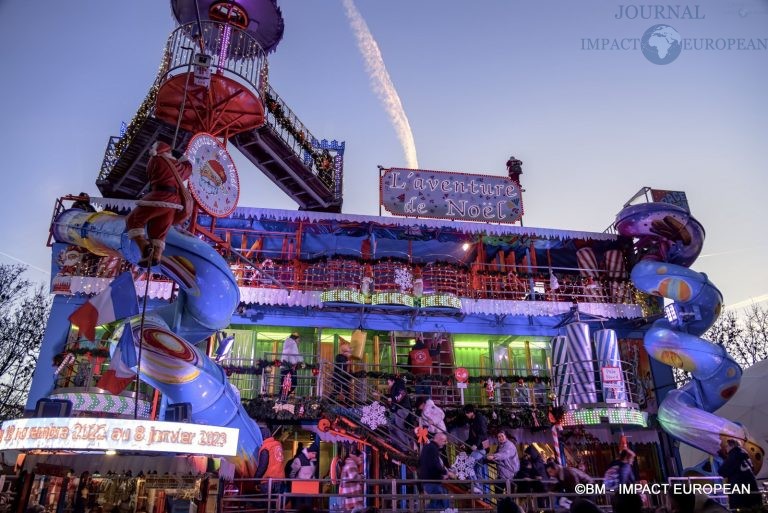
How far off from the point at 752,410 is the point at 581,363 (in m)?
14.3

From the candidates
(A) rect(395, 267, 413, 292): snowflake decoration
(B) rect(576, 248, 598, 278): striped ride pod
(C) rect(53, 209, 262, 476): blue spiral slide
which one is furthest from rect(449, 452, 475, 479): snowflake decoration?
(B) rect(576, 248, 598, 278): striped ride pod

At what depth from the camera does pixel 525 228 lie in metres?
19.3

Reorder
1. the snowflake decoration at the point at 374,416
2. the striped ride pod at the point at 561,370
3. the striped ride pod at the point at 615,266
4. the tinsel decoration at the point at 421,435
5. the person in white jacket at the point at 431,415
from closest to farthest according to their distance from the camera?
the tinsel decoration at the point at 421,435
the snowflake decoration at the point at 374,416
the person in white jacket at the point at 431,415
the striped ride pod at the point at 561,370
the striped ride pod at the point at 615,266

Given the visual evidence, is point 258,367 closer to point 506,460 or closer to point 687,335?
point 506,460

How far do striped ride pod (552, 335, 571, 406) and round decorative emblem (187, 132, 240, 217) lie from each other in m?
11.6

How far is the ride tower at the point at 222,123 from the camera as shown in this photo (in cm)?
1147

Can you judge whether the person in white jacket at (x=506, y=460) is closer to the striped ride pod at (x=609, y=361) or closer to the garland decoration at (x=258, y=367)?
the striped ride pod at (x=609, y=361)

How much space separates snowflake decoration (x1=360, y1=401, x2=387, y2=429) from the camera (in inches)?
543

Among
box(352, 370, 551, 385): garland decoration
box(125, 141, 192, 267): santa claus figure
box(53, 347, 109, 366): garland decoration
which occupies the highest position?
box(125, 141, 192, 267): santa claus figure

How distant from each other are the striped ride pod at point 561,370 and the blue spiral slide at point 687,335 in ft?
8.24

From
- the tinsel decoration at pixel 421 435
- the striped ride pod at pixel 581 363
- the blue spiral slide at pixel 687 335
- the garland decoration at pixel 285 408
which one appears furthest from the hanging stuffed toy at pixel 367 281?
the blue spiral slide at pixel 687 335

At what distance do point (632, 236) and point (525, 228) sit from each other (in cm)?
413

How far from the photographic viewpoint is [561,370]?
1700 centimetres

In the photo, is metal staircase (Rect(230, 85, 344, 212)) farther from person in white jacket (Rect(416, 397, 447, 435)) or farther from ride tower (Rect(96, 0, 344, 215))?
person in white jacket (Rect(416, 397, 447, 435))
